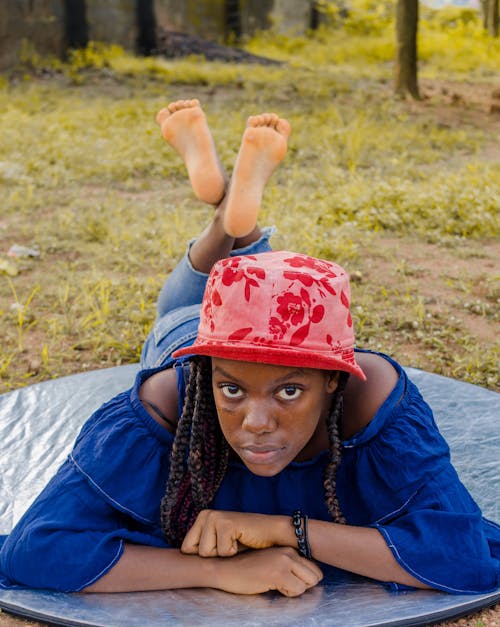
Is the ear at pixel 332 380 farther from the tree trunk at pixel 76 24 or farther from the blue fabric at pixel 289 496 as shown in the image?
the tree trunk at pixel 76 24

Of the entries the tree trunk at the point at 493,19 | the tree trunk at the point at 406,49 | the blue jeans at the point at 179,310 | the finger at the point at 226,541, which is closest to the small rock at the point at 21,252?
the blue jeans at the point at 179,310

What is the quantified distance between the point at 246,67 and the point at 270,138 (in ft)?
30.7

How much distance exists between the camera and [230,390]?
1.78 m

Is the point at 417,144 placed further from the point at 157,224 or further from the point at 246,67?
the point at 246,67

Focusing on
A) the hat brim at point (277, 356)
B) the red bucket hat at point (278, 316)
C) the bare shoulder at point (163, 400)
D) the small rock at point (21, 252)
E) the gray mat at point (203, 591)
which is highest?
the red bucket hat at point (278, 316)

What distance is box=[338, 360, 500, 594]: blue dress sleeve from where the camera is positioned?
186cm

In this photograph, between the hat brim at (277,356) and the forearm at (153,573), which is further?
the forearm at (153,573)

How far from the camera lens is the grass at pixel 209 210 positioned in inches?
157

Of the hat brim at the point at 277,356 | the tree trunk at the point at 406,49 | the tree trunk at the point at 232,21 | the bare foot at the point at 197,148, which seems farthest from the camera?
the tree trunk at the point at 232,21

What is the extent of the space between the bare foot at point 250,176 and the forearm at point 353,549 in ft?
3.81

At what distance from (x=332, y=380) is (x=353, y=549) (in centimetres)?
38

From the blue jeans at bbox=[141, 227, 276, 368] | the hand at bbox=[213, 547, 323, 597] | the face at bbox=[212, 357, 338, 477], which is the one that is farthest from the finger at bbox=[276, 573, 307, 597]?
the blue jeans at bbox=[141, 227, 276, 368]

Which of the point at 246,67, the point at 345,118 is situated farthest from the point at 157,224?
the point at 246,67

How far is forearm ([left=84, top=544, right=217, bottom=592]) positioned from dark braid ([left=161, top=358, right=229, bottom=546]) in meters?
0.09
